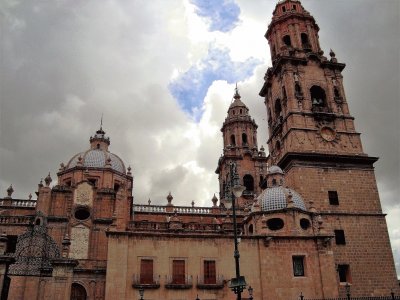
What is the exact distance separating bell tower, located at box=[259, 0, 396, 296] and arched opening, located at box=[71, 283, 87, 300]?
64.0ft

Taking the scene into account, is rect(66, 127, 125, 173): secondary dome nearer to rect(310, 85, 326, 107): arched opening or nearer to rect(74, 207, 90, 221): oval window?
rect(74, 207, 90, 221): oval window

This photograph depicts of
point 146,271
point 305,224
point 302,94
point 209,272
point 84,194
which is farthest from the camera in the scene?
point 302,94

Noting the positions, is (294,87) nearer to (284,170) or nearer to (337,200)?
(284,170)

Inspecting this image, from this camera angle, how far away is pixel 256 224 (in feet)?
102

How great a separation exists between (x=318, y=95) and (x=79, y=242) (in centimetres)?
2710

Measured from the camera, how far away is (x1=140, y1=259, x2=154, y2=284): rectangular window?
26.7 meters

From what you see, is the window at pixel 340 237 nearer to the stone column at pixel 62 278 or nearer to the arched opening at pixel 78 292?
the arched opening at pixel 78 292

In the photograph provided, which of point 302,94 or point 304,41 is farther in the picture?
point 304,41

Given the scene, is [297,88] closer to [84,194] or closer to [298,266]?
[298,266]

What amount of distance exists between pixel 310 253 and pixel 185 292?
9693mm

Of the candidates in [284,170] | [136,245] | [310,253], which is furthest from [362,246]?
[136,245]

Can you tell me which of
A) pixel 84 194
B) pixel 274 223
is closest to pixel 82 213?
pixel 84 194

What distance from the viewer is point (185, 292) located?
26875mm

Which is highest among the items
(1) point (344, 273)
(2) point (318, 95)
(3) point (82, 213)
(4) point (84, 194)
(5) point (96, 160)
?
(2) point (318, 95)
